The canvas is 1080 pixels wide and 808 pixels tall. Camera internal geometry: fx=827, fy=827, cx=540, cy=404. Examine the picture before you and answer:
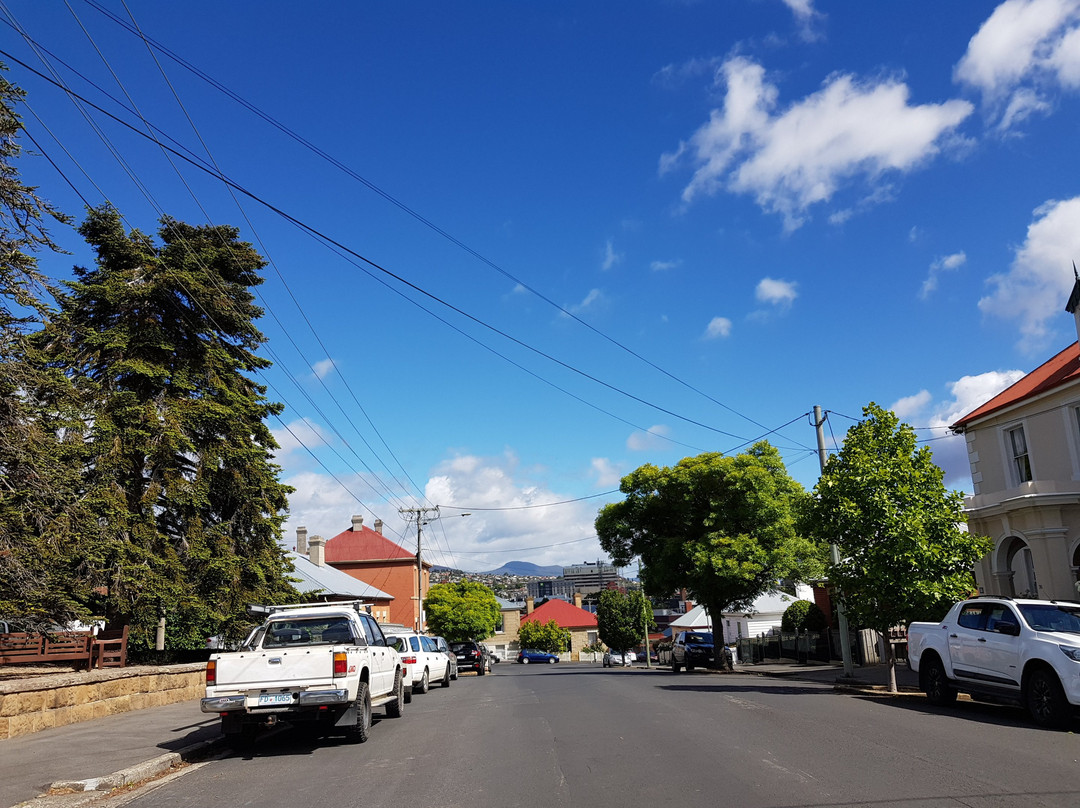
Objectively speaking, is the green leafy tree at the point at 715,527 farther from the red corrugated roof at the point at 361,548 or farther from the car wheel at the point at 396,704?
the red corrugated roof at the point at 361,548

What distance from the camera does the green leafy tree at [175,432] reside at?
70.0 feet

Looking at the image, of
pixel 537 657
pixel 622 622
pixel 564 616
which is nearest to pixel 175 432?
pixel 622 622

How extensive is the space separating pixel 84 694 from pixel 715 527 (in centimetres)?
2215

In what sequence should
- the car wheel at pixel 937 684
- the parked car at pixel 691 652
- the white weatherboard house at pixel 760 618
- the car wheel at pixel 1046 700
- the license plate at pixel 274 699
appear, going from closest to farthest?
the license plate at pixel 274 699, the car wheel at pixel 1046 700, the car wheel at pixel 937 684, the parked car at pixel 691 652, the white weatherboard house at pixel 760 618

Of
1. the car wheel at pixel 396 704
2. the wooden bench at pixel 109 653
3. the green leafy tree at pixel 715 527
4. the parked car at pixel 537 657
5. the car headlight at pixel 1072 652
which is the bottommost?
the parked car at pixel 537 657

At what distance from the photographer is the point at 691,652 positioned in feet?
111

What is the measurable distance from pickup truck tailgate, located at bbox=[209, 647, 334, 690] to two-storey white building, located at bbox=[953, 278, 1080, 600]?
699 inches

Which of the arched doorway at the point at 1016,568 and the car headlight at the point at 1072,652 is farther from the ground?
the arched doorway at the point at 1016,568

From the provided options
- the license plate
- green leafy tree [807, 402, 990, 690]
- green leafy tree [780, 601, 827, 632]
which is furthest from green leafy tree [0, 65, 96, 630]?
green leafy tree [780, 601, 827, 632]

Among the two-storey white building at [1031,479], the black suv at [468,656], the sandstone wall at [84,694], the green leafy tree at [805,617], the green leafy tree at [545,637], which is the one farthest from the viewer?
the green leafy tree at [545,637]

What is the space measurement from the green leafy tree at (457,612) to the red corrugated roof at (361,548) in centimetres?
500

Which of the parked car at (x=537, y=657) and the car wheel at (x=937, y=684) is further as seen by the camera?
the parked car at (x=537, y=657)

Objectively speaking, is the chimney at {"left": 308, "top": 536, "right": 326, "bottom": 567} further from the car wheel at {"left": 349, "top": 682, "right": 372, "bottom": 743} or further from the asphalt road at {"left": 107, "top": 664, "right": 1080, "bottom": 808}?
the car wheel at {"left": 349, "top": 682, "right": 372, "bottom": 743}

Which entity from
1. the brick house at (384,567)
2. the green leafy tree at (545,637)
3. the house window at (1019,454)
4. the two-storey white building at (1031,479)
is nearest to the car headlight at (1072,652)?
the two-storey white building at (1031,479)
